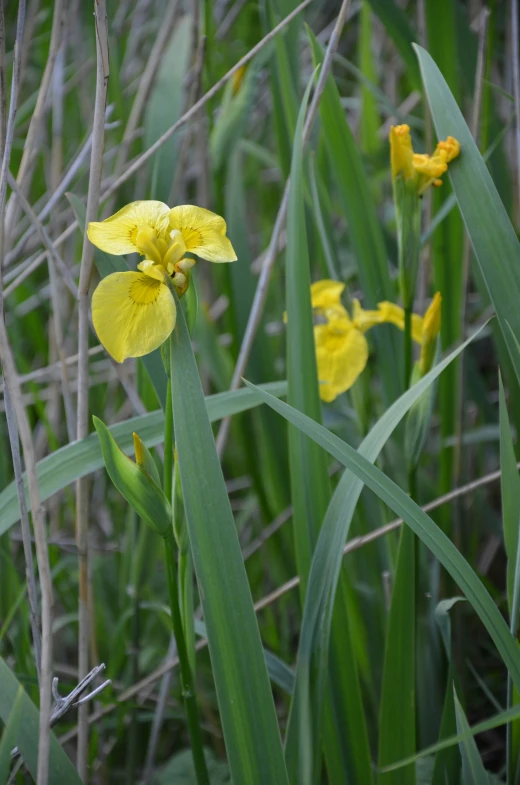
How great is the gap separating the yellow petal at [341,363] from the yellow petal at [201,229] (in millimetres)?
280

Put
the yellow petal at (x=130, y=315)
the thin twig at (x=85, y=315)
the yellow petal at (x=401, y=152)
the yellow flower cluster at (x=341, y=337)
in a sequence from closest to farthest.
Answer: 1. the yellow petal at (x=130, y=315)
2. the thin twig at (x=85, y=315)
3. the yellow petal at (x=401, y=152)
4. the yellow flower cluster at (x=341, y=337)

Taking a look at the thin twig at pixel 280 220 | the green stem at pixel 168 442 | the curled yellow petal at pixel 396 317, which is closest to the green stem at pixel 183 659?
the green stem at pixel 168 442

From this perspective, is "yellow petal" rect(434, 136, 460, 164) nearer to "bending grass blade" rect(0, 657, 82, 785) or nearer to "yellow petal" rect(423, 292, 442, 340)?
"yellow petal" rect(423, 292, 442, 340)

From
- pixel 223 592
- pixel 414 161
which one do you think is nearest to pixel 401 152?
pixel 414 161

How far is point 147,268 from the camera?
0.47m

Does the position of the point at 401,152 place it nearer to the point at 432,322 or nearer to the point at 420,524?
the point at 432,322

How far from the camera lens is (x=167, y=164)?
801 mm

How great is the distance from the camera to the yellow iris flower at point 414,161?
0.64 m

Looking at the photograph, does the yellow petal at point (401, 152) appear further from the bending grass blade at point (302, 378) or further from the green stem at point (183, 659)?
the green stem at point (183, 659)

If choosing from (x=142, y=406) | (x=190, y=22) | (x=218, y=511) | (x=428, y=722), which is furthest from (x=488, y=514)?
(x=190, y=22)

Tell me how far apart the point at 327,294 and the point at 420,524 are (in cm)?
41

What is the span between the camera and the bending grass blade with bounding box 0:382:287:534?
0.64 m

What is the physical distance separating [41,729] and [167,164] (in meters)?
0.60

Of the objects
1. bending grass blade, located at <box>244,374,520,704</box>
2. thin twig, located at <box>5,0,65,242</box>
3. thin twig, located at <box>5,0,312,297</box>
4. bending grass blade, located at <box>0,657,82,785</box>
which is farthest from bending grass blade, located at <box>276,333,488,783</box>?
thin twig, located at <box>5,0,65,242</box>
